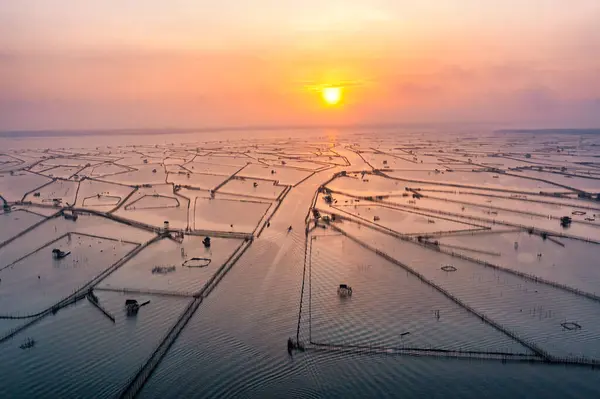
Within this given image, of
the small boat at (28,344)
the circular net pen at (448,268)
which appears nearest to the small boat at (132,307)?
the small boat at (28,344)

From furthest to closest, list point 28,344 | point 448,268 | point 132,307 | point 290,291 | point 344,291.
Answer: point 448,268
point 290,291
point 344,291
point 132,307
point 28,344

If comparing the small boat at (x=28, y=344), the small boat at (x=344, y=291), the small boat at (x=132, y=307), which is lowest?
the small boat at (x=28, y=344)

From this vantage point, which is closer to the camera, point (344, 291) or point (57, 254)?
point (344, 291)

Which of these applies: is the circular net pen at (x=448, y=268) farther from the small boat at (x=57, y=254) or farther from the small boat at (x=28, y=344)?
the small boat at (x=57, y=254)

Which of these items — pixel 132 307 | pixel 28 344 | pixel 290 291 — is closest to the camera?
pixel 28 344

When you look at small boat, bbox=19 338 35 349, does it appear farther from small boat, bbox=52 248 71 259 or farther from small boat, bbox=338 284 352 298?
small boat, bbox=338 284 352 298

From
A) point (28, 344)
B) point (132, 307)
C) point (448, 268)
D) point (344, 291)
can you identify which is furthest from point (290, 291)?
point (28, 344)

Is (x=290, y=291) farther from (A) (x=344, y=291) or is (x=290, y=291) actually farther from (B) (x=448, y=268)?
(B) (x=448, y=268)

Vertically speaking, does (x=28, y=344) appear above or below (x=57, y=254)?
below
